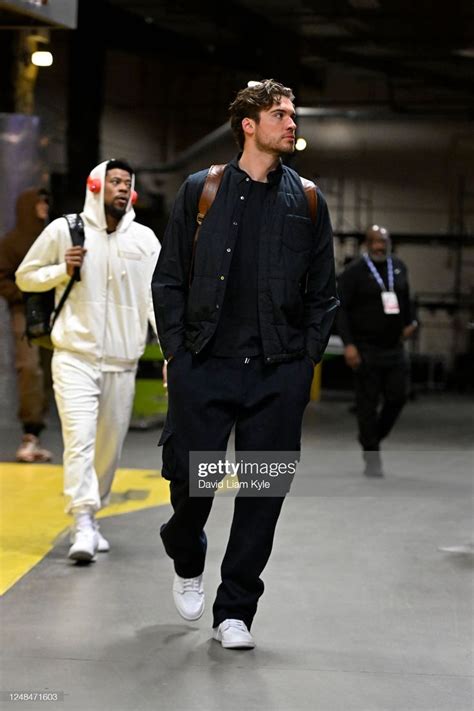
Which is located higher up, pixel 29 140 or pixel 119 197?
pixel 29 140

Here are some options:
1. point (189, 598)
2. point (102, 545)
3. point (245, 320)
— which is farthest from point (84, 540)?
point (245, 320)

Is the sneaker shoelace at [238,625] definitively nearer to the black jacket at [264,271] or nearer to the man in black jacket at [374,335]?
the black jacket at [264,271]

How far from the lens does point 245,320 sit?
4.19 meters

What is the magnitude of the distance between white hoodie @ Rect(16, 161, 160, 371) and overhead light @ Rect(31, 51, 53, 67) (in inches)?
241

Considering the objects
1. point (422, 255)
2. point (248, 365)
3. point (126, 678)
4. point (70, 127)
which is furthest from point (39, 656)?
point (422, 255)

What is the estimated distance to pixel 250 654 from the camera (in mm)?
4234

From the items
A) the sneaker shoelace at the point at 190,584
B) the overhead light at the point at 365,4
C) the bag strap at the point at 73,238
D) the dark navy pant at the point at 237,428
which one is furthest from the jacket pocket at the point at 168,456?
the overhead light at the point at 365,4

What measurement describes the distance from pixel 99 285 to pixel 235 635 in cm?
212

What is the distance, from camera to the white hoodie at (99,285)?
575 centimetres

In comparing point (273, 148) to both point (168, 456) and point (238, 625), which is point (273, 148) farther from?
point (238, 625)

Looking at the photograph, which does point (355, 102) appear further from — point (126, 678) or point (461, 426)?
point (126, 678)

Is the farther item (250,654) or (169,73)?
(169,73)

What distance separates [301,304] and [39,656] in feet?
4.95

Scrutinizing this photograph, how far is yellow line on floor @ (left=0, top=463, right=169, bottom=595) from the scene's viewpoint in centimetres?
579
